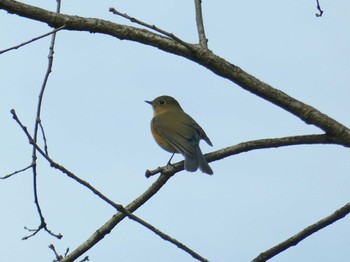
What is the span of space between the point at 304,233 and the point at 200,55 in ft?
3.71

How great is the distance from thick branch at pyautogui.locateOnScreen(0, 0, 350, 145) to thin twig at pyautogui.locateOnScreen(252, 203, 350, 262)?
1.59 feet

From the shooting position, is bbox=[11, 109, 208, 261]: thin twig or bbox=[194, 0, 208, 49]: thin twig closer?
bbox=[11, 109, 208, 261]: thin twig

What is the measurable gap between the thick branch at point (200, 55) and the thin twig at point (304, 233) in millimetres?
485

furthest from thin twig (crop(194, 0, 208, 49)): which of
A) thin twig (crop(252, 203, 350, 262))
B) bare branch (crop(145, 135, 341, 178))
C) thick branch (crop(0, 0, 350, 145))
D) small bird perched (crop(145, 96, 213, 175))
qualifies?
small bird perched (crop(145, 96, 213, 175))

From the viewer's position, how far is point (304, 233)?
13.7ft

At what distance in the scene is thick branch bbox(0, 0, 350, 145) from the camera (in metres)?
4.34

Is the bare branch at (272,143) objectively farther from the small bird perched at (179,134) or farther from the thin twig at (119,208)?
the small bird perched at (179,134)

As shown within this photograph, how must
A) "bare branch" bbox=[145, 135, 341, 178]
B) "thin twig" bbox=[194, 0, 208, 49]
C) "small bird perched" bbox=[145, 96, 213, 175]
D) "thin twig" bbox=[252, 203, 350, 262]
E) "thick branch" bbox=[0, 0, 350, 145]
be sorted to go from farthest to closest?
"small bird perched" bbox=[145, 96, 213, 175] < "thin twig" bbox=[194, 0, 208, 49] < "bare branch" bbox=[145, 135, 341, 178] < "thick branch" bbox=[0, 0, 350, 145] < "thin twig" bbox=[252, 203, 350, 262]

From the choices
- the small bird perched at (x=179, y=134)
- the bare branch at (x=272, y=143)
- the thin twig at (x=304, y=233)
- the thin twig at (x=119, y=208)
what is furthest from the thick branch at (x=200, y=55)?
the small bird perched at (x=179, y=134)

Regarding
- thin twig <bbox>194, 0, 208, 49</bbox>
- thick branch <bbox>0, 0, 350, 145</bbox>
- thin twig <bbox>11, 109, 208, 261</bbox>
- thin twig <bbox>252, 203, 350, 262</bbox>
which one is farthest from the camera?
thin twig <bbox>194, 0, 208, 49</bbox>

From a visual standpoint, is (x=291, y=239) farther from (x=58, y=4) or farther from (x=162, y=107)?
(x=162, y=107)

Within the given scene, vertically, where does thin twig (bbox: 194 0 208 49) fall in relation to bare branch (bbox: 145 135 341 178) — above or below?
above

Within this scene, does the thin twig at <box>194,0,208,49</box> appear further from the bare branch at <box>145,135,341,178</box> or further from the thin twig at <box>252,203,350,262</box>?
the thin twig at <box>252,203,350,262</box>

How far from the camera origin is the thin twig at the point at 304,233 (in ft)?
13.0
